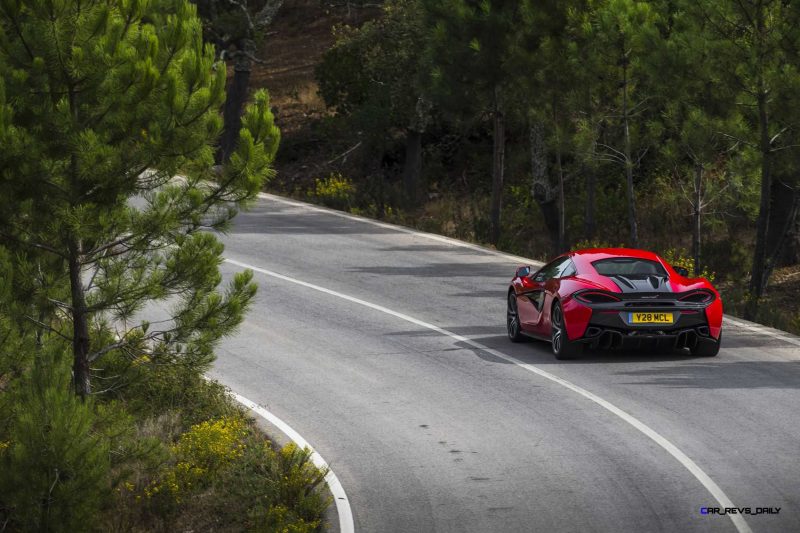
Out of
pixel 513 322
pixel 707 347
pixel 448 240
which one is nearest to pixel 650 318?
pixel 707 347

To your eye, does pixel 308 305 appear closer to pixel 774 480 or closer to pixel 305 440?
pixel 305 440

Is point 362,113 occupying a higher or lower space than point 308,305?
higher

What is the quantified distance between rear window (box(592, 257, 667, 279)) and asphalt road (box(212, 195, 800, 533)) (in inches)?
43.3

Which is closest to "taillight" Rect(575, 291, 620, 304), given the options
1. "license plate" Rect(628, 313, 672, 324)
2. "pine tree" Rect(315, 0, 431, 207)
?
"license plate" Rect(628, 313, 672, 324)

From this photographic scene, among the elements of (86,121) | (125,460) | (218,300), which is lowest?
(125,460)

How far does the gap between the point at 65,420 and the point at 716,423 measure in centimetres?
665

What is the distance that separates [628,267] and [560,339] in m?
1.29

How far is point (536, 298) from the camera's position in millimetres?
17953

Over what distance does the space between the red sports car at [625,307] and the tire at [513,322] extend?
85 centimetres

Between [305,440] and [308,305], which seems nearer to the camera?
[305,440]

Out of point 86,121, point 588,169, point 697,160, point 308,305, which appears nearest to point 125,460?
point 86,121

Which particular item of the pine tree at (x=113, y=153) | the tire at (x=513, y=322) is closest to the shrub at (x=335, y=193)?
the tire at (x=513, y=322)

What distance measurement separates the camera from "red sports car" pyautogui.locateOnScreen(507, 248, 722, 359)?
1658 cm

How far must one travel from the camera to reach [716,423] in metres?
14.1
